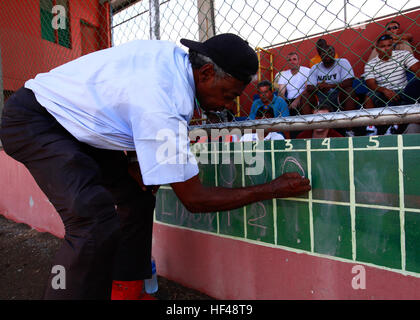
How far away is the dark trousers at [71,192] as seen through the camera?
1.10 meters

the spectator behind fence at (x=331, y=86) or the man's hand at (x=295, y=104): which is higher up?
the spectator behind fence at (x=331, y=86)

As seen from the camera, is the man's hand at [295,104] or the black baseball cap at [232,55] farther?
the man's hand at [295,104]

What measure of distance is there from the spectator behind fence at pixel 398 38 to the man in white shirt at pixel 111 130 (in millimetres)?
1249

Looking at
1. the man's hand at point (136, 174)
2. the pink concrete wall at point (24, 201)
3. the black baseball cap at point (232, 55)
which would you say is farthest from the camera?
the pink concrete wall at point (24, 201)

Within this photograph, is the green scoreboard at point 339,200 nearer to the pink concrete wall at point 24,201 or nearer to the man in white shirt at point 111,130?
the man in white shirt at point 111,130

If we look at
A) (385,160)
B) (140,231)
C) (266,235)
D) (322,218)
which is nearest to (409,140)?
(385,160)

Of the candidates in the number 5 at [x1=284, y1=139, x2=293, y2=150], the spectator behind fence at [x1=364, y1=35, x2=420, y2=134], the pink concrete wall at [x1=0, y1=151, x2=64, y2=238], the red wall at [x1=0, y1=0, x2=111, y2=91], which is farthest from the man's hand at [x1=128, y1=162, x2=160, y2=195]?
the red wall at [x1=0, y1=0, x2=111, y2=91]

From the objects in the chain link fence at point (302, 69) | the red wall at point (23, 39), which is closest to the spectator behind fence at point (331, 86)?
the chain link fence at point (302, 69)

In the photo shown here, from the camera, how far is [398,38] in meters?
2.08

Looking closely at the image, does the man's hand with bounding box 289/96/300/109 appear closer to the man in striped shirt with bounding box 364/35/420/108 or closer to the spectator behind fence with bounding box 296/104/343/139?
the spectator behind fence with bounding box 296/104/343/139

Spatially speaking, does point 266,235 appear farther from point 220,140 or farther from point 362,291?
point 220,140

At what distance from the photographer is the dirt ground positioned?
2000 millimetres

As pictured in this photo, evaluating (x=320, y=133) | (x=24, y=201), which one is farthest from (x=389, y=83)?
(x=24, y=201)

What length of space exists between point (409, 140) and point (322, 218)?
0.50m
